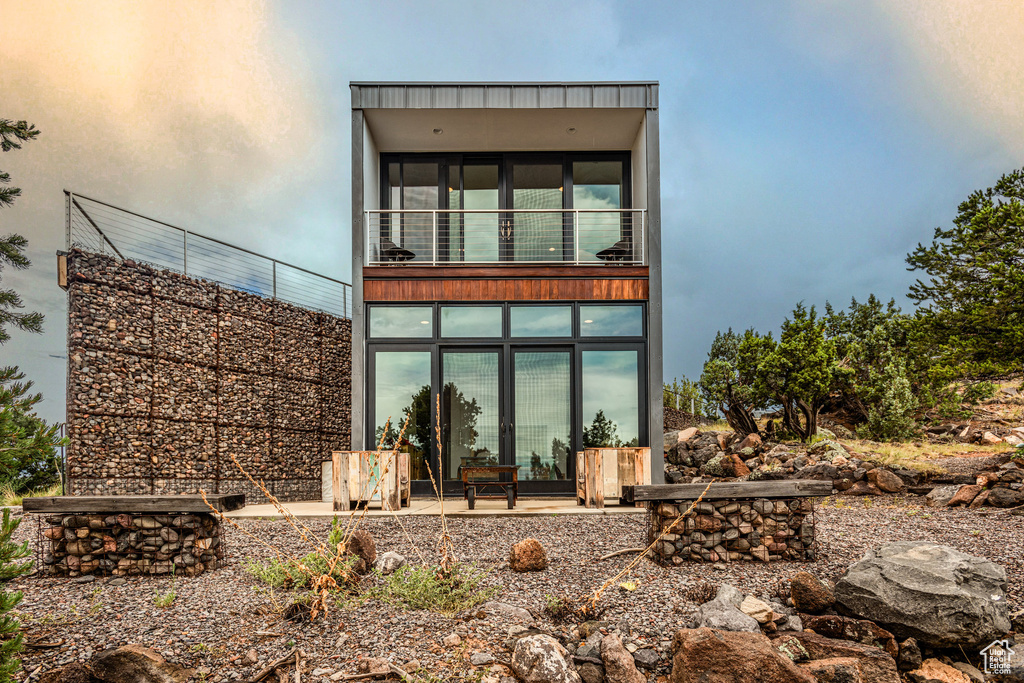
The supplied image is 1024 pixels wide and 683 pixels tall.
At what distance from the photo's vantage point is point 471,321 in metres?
8.40

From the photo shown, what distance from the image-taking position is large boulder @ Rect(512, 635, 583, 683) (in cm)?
258

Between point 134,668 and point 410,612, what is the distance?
138 centimetres

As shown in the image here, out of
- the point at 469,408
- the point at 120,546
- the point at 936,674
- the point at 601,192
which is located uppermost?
the point at 601,192

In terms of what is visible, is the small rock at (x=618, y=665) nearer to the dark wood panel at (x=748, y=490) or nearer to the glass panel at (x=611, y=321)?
the dark wood panel at (x=748, y=490)

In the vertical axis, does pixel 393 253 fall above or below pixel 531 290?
above

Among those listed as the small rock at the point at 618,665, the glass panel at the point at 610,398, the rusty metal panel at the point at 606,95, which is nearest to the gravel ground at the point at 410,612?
the small rock at the point at 618,665

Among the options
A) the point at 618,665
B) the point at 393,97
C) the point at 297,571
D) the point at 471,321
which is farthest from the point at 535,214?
the point at 618,665

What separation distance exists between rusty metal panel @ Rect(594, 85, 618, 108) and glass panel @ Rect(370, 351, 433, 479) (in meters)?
4.79

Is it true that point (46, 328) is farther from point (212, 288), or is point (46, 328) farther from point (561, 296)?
point (561, 296)

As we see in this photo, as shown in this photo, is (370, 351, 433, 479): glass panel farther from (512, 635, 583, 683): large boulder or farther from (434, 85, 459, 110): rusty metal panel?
(512, 635, 583, 683): large boulder

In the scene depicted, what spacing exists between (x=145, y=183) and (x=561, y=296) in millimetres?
16500

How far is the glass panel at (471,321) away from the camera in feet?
27.4

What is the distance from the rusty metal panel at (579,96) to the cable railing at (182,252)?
19.3 ft

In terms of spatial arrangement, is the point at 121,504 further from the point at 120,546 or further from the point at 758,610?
the point at 758,610
